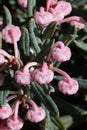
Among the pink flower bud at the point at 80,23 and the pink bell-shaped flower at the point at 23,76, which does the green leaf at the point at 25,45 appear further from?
the pink flower bud at the point at 80,23

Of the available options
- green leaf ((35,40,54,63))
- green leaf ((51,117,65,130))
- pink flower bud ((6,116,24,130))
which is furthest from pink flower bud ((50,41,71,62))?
A: green leaf ((51,117,65,130))

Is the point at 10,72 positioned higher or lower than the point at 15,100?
higher

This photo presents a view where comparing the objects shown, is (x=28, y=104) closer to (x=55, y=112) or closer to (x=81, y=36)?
(x=55, y=112)

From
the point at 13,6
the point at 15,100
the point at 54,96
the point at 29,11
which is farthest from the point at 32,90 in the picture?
the point at 13,6

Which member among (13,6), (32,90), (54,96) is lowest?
(54,96)

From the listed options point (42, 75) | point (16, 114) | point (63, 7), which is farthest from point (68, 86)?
point (63, 7)

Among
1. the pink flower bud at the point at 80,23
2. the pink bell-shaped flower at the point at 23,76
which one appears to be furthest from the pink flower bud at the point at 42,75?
the pink flower bud at the point at 80,23

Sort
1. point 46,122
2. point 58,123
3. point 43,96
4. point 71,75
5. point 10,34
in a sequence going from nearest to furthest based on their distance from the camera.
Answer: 1. point 10,34
2. point 43,96
3. point 46,122
4. point 58,123
5. point 71,75

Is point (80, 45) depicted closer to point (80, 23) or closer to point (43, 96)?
point (80, 23)

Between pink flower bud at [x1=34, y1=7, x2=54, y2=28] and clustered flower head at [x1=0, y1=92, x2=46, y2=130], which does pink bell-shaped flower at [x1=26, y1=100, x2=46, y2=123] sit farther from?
pink flower bud at [x1=34, y1=7, x2=54, y2=28]
